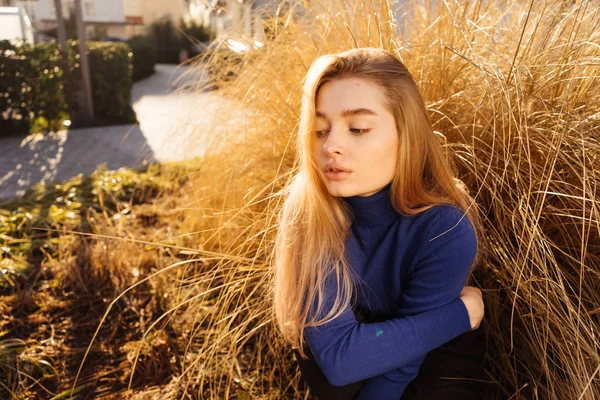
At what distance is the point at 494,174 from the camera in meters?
1.84

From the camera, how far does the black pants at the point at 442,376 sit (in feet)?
5.27

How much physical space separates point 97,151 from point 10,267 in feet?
11.9

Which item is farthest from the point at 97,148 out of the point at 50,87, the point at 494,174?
the point at 494,174

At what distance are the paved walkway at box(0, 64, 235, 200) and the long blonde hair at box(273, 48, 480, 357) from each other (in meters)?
1.56

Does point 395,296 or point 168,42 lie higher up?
point 395,296

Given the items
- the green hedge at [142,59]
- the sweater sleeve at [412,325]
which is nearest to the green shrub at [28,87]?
the sweater sleeve at [412,325]

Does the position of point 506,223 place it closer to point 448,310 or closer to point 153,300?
point 448,310

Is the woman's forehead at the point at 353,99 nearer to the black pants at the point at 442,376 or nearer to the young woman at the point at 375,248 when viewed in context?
the young woman at the point at 375,248

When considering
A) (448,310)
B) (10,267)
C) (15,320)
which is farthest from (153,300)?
(448,310)

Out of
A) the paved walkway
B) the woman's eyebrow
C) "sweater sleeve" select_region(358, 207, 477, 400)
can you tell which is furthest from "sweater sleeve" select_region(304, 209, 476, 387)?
the paved walkway

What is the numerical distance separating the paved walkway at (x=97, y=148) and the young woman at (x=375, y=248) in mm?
1599

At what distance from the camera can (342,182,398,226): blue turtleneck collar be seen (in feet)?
5.28

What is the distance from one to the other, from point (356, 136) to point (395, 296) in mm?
481

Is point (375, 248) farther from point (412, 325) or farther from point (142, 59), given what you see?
point (142, 59)
